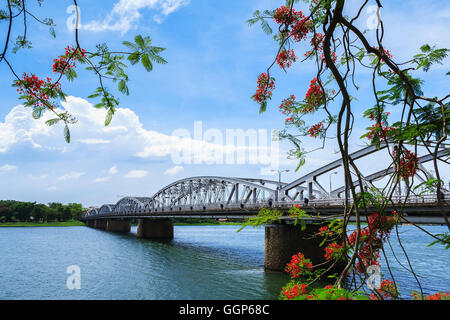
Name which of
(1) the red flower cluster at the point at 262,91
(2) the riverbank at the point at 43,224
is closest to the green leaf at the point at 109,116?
(1) the red flower cluster at the point at 262,91

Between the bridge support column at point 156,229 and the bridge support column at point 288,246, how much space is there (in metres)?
46.6

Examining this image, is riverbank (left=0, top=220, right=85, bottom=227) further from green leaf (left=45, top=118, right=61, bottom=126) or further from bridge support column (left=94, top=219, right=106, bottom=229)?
green leaf (left=45, top=118, right=61, bottom=126)

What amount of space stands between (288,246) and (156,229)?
49566mm

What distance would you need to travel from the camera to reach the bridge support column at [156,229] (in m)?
72.7

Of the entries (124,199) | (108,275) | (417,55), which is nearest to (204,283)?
(108,275)

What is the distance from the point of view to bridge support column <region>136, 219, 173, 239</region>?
72.7 meters

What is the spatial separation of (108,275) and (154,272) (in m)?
4.09

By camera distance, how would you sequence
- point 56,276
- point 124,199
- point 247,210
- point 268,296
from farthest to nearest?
point 124,199 < point 247,210 < point 56,276 < point 268,296

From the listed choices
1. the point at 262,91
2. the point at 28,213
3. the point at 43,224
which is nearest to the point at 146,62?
the point at 262,91

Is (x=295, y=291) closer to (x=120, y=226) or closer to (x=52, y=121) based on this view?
(x=52, y=121)

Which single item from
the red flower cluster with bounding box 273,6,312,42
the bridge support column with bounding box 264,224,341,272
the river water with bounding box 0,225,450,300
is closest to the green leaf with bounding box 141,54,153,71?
the red flower cluster with bounding box 273,6,312,42

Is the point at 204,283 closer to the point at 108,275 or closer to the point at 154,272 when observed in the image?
the point at 154,272

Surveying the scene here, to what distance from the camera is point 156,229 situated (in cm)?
7369
